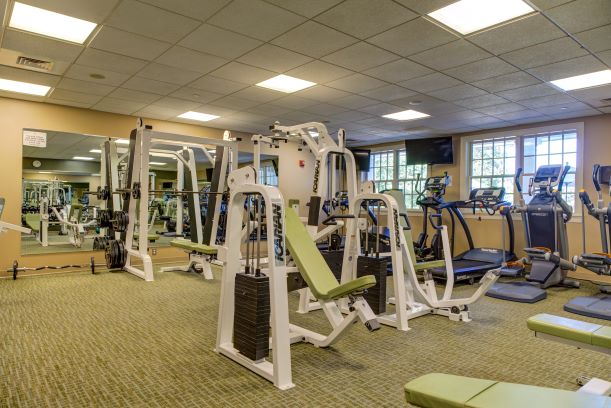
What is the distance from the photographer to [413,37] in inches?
141

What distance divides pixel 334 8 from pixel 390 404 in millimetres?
2803

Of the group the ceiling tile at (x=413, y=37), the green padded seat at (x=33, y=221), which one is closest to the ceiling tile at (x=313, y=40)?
the ceiling tile at (x=413, y=37)

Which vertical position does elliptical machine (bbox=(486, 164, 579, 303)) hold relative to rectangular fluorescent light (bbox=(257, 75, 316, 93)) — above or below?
below

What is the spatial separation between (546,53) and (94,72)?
16.2ft

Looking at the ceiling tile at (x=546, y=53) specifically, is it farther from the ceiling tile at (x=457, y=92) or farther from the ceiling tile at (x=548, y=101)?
the ceiling tile at (x=548, y=101)

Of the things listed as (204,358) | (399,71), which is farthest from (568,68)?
(204,358)

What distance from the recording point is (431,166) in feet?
28.8

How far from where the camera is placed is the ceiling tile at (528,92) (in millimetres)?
5016

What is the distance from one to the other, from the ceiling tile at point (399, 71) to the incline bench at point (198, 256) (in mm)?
3323

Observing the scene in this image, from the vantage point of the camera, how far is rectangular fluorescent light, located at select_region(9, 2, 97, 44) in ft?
10.8

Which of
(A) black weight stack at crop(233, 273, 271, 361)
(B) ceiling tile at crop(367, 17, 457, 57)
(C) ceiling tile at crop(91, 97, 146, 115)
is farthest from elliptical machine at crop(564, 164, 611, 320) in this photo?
(C) ceiling tile at crop(91, 97, 146, 115)

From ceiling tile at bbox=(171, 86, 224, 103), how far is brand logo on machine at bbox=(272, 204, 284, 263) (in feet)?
11.1

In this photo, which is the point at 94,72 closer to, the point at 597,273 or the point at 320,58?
the point at 320,58

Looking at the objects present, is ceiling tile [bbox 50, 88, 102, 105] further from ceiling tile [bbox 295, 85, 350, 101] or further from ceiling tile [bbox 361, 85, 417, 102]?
ceiling tile [bbox 361, 85, 417, 102]
